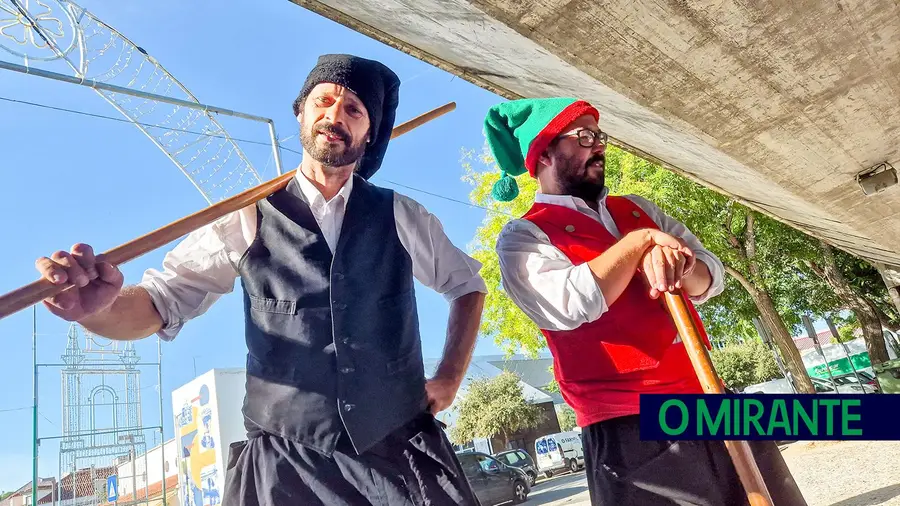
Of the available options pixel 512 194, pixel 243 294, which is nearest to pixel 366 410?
pixel 243 294

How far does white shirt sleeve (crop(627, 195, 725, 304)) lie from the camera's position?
1.49 m

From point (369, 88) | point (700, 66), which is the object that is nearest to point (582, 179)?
point (369, 88)

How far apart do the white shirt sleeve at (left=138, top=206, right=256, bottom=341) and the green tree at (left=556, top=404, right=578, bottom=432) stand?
21.9 m

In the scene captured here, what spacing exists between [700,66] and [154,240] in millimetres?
2670

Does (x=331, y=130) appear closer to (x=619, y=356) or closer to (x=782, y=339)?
(x=619, y=356)

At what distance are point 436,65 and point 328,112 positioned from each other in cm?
146

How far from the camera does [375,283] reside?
1254 millimetres

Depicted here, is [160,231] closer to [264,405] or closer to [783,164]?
[264,405]

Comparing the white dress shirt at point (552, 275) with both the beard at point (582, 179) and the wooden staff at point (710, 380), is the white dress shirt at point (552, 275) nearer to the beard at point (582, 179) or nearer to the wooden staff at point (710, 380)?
the beard at point (582, 179)

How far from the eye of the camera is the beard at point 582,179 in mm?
1581

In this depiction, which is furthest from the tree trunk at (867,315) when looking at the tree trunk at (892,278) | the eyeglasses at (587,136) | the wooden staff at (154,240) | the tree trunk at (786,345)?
the wooden staff at (154,240)

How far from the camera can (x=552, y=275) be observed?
1.33m

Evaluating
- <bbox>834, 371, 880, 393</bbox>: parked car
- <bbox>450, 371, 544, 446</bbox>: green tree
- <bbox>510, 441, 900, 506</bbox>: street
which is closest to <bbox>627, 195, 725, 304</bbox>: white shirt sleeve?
<bbox>510, 441, 900, 506</bbox>: street

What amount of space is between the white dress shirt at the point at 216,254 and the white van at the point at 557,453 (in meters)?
17.8
